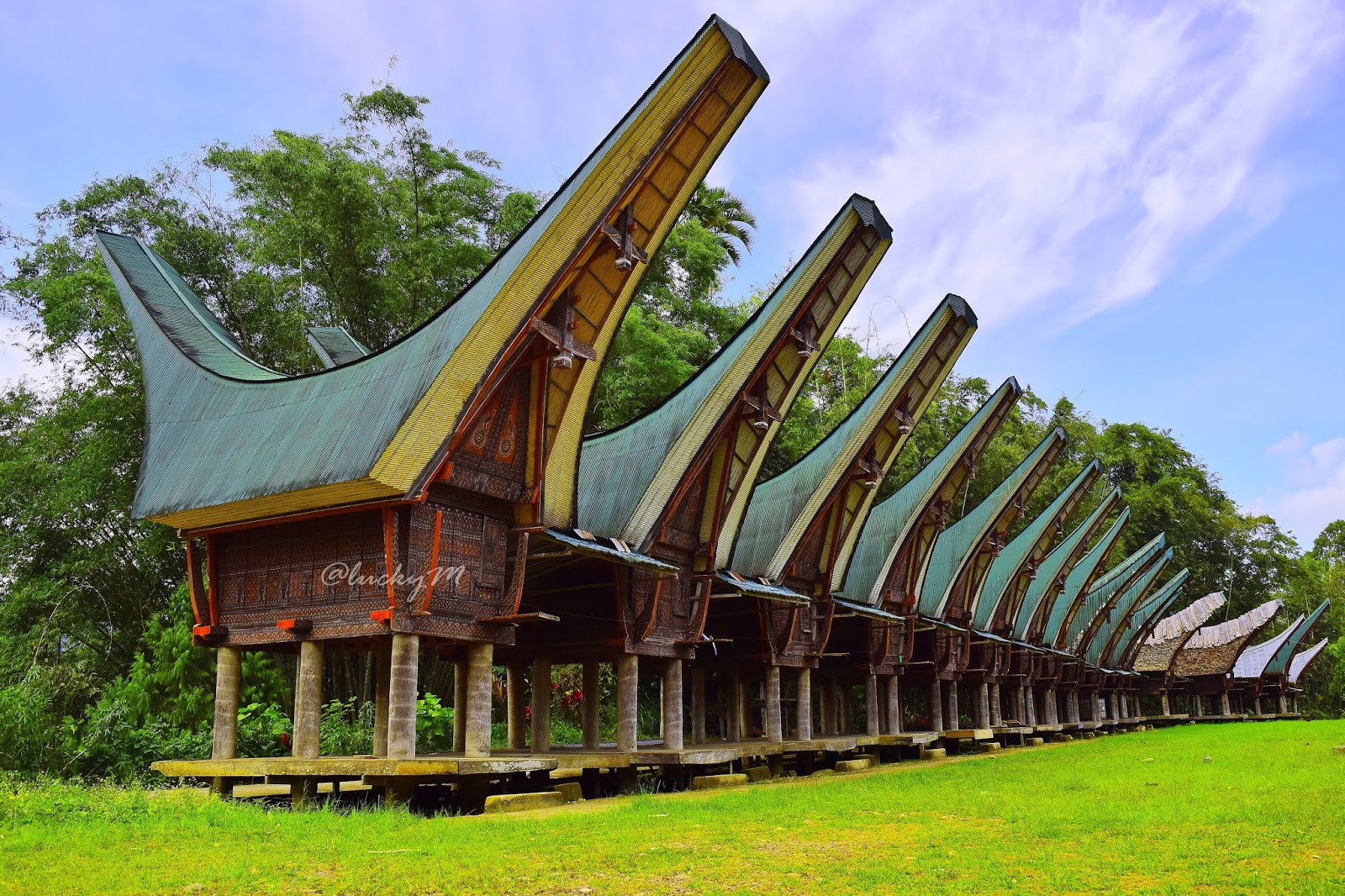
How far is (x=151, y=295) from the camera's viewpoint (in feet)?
51.9

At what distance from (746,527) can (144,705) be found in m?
11.6

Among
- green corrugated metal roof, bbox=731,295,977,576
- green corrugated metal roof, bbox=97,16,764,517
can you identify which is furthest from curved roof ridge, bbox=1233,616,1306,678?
green corrugated metal roof, bbox=97,16,764,517

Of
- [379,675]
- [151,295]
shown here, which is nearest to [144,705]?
[379,675]

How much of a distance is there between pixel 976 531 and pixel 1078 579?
13.0 meters

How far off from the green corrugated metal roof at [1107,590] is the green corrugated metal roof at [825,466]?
22739mm

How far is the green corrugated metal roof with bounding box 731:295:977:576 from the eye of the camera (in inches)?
810

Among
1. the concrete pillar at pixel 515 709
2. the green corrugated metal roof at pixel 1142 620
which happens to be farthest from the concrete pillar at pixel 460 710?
the green corrugated metal roof at pixel 1142 620

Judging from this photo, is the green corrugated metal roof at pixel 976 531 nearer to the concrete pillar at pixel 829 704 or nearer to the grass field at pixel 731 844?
the concrete pillar at pixel 829 704

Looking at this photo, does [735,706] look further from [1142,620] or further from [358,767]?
[1142,620]

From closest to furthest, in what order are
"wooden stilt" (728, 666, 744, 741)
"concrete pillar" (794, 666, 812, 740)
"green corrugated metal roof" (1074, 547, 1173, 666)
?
"concrete pillar" (794, 666, 812, 740) < "wooden stilt" (728, 666, 744, 741) < "green corrugated metal roof" (1074, 547, 1173, 666)

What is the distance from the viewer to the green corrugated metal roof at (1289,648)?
1992 inches

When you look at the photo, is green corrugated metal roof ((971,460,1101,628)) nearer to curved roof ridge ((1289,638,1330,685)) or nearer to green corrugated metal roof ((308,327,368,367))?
green corrugated metal roof ((308,327,368,367))

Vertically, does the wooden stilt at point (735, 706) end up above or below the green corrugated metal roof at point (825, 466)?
below

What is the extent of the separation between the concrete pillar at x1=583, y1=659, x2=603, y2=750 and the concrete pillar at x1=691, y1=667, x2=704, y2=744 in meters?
3.79
